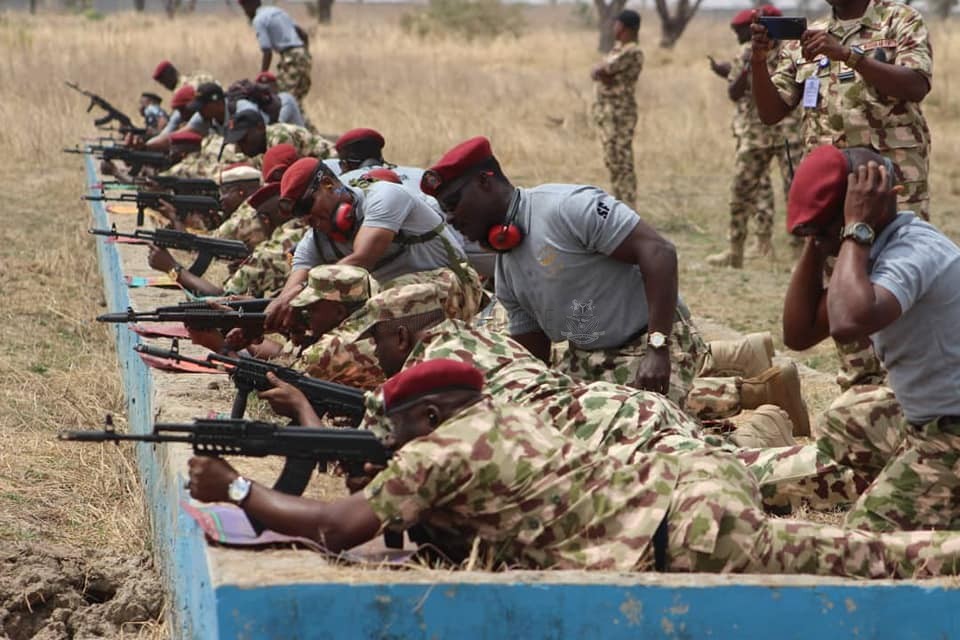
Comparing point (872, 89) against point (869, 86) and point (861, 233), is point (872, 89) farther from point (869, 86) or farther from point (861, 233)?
point (861, 233)

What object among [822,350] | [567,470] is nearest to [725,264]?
[822,350]

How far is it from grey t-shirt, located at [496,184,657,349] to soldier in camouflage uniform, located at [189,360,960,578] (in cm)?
142

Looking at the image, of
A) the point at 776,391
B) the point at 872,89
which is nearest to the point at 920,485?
the point at 776,391

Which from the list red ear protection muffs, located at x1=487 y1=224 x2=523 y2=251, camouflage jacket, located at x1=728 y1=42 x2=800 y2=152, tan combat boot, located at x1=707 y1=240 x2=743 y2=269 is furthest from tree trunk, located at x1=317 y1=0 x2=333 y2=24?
red ear protection muffs, located at x1=487 y1=224 x2=523 y2=251

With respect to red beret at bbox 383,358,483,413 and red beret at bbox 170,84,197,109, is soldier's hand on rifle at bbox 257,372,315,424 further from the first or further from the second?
red beret at bbox 170,84,197,109

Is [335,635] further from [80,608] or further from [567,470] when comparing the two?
[80,608]

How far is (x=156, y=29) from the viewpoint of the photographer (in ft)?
105

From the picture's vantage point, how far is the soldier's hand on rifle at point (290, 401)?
4.35m

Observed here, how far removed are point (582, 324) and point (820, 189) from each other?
1.69m

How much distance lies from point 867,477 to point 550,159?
13.9m

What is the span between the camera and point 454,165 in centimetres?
491

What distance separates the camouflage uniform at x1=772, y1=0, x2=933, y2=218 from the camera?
5.82m

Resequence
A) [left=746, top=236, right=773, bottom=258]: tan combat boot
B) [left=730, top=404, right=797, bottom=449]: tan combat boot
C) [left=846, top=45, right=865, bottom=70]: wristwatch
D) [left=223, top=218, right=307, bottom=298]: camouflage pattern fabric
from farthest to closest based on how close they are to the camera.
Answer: [left=746, top=236, right=773, bottom=258]: tan combat boot, [left=223, top=218, right=307, bottom=298]: camouflage pattern fabric, [left=846, top=45, right=865, bottom=70]: wristwatch, [left=730, top=404, right=797, bottom=449]: tan combat boot

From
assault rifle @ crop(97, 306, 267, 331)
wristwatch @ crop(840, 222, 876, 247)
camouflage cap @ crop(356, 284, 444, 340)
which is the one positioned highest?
wristwatch @ crop(840, 222, 876, 247)
